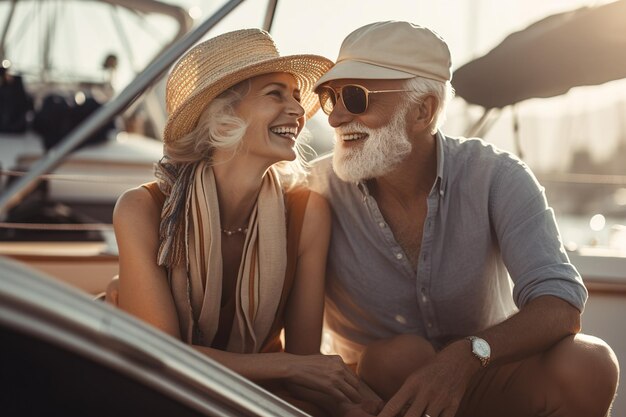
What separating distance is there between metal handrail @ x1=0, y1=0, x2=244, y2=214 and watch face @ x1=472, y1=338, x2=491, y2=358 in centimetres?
95

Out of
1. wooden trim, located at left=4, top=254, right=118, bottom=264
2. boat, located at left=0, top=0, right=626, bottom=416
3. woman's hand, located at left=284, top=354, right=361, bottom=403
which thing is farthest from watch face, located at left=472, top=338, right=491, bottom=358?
wooden trim, located at left=4, top=254, right=118, bottom=264

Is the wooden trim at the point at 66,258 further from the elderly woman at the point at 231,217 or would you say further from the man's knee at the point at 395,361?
the man's knee at the point at 395,361

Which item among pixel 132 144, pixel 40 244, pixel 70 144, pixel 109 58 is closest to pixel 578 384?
pixel 70 144

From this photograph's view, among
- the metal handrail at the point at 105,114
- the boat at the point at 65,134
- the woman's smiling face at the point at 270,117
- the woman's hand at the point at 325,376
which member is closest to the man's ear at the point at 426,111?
the woman's smiling face at the point at 270,117

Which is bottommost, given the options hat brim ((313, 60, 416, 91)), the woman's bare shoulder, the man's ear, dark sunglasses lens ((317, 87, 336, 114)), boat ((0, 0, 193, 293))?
boat ((0, 0, 193, 293))

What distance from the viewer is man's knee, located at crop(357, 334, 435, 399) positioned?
2.11 m

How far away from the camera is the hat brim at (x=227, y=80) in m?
2.21

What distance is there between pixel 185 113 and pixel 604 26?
6.95 feet

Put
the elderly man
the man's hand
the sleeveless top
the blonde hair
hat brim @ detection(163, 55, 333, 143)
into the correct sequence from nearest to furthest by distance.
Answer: the man's hand, the elderly man, hat brim @ detection(163, 55, 333, 143), the sleeveless top, the blonde hair

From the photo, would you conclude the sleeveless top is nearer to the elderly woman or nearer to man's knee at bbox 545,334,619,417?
the elderly woman

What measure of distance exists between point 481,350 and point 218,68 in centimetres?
101

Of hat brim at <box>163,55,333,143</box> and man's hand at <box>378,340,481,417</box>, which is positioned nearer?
man's hand at <box>378,340,481,417</box>

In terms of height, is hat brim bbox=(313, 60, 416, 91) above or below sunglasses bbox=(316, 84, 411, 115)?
above

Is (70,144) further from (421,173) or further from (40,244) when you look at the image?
(40,244)
